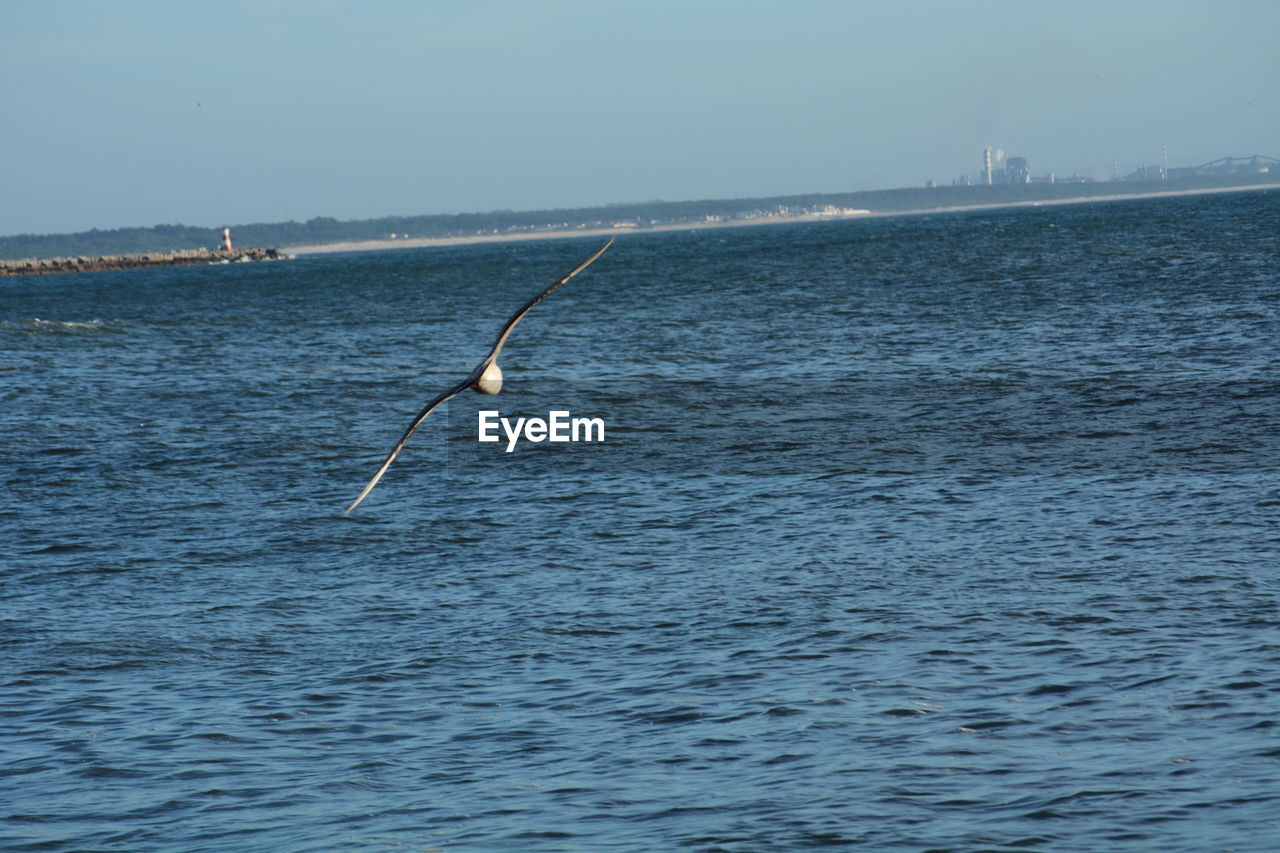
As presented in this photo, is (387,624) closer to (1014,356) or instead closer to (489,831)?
(489,831)

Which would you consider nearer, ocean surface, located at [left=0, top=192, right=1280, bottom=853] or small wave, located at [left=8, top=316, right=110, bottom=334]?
ocean surface, located at [left=0, top=192, right=1280, bottom=853]

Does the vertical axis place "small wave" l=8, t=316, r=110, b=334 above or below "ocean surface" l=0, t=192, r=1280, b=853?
above

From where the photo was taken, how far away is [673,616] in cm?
1488

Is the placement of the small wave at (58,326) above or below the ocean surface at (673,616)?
above

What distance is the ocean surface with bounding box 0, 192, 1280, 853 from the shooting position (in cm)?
1027

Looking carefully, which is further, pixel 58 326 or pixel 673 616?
pixel 58 326

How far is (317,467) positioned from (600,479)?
19.6 ft

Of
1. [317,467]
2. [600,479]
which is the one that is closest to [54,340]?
[317,467]

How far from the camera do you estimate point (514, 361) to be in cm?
4512

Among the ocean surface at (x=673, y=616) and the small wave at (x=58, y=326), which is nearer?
the ocean surface at (x=673, y=616)

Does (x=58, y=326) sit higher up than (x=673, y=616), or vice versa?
(x=58, y=326)

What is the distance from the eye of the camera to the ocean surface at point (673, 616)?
10273 millimetres

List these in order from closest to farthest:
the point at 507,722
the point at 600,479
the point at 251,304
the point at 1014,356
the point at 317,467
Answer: the point at 507,722 < the point at 600,479 < the point at 317,467 < the point at 1014,356 < the point at 251,304

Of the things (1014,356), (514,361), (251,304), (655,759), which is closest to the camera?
(655,759)
